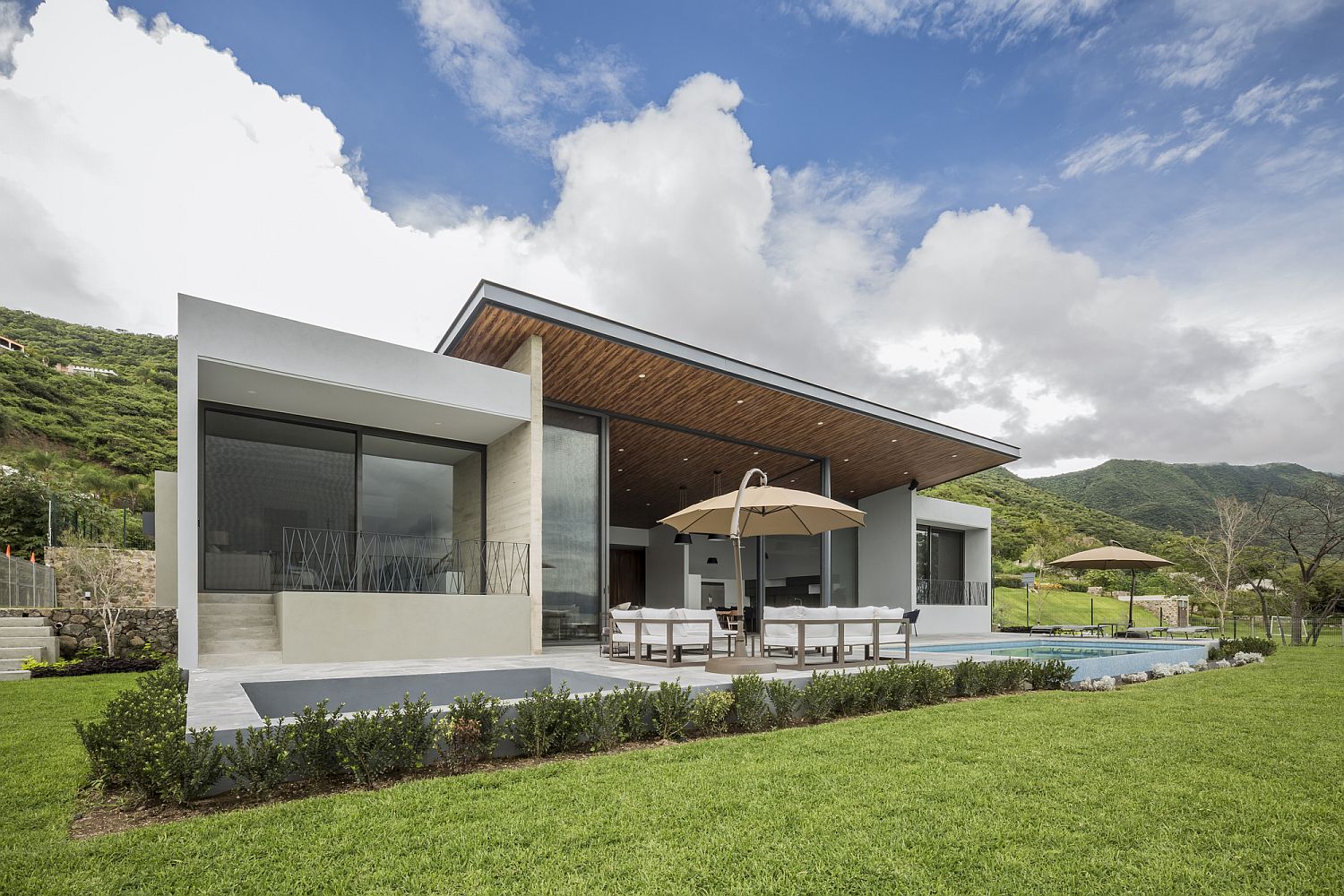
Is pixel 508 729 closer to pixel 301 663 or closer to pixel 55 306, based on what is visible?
pixel 301 663

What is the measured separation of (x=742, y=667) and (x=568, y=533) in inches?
209

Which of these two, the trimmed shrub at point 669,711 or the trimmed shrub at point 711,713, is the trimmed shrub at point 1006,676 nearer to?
the trimmed shrub at point 711,713

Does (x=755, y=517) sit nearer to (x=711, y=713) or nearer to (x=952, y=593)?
(x=711, y=713)

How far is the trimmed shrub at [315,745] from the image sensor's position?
14.5ft

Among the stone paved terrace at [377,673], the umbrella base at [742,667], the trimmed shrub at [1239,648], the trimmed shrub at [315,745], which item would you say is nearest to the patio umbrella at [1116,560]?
the trimmed shrub at [1239,648]

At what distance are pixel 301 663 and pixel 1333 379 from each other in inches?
1955

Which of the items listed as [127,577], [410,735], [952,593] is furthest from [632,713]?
[952,593]

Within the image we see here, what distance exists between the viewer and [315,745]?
4.43m

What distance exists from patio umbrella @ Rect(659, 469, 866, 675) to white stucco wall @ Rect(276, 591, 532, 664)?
10.4 feet

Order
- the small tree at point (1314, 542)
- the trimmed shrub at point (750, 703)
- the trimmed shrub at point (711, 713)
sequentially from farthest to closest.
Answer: the small tree at point (1314, 542), the trimmed shrub at point (750, 703), the trimmed shrub at point (711, 713)

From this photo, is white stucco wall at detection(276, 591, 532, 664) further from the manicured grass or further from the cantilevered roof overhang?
the manicured grass

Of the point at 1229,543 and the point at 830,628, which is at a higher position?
the point at 1229,543

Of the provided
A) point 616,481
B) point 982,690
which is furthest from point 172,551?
point 982,690

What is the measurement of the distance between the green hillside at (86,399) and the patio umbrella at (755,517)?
73.7 ft
